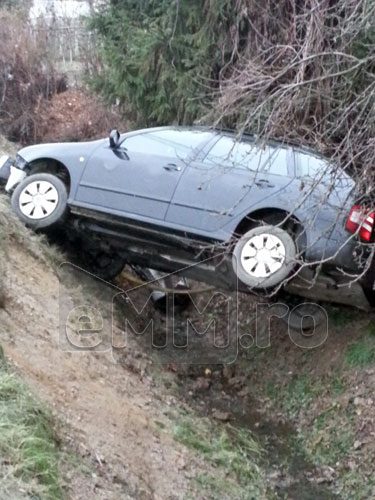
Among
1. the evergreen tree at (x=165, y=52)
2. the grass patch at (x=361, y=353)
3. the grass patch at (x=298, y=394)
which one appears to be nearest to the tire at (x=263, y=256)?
the grass patch at (x=361, y=353)

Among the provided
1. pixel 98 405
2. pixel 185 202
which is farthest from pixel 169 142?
pixel 98 405

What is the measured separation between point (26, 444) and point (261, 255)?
10.2 ft

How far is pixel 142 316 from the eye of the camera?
8.85 meters

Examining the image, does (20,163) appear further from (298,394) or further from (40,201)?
(298,394)

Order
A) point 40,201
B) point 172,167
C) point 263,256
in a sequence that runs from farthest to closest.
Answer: point 40,201, point 172,167, point 263,256

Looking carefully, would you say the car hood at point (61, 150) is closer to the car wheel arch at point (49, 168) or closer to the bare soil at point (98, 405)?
the car wheel arch at point (49, 168)

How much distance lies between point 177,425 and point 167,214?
197cm

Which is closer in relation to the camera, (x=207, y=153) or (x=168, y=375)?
(x=207, y=153)

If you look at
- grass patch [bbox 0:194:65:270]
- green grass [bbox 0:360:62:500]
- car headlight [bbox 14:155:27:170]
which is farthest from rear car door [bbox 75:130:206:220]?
green grass [bbox 0:360:62:500]

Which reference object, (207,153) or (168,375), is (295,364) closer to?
(168,375)

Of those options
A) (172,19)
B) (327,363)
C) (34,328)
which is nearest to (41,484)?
(34,328)

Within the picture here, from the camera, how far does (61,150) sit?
7566 millimetres

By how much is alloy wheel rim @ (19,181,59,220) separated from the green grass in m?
3.10

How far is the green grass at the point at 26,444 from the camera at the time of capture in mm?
3594
